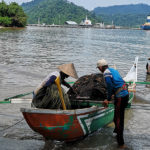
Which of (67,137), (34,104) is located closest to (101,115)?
(67,137)

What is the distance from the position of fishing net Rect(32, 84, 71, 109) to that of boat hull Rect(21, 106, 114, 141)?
46 centimetres

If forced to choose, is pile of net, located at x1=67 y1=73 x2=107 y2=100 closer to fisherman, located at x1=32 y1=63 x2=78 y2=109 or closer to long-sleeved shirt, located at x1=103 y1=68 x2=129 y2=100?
fisherman, located at x1=32 y1=63 x2=78 y2=109

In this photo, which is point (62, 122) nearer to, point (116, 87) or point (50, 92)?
point (50, 92)

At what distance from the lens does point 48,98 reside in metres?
6.26

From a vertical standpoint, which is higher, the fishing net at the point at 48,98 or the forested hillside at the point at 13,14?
the forested hillside at the point at 13,14

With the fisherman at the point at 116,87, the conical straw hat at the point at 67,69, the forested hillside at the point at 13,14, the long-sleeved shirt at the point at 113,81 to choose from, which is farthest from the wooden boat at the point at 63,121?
the forested hillside at the point at 13,14

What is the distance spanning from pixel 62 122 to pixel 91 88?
2850mm

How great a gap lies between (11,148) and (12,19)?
107115mm

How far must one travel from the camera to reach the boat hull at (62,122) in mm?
5895

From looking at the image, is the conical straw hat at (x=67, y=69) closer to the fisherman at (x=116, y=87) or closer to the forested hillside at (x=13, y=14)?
the fisherman at (x=116, y=87)

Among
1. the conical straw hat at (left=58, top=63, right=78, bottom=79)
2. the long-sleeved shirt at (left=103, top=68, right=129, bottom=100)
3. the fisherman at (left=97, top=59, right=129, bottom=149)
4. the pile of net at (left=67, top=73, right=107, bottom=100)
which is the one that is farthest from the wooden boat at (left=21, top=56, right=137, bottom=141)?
the pile of net at (left=67, top=73, right=107, bottom=100)

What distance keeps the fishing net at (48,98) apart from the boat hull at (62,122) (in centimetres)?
46

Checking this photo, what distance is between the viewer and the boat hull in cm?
589

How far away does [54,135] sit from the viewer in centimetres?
628
